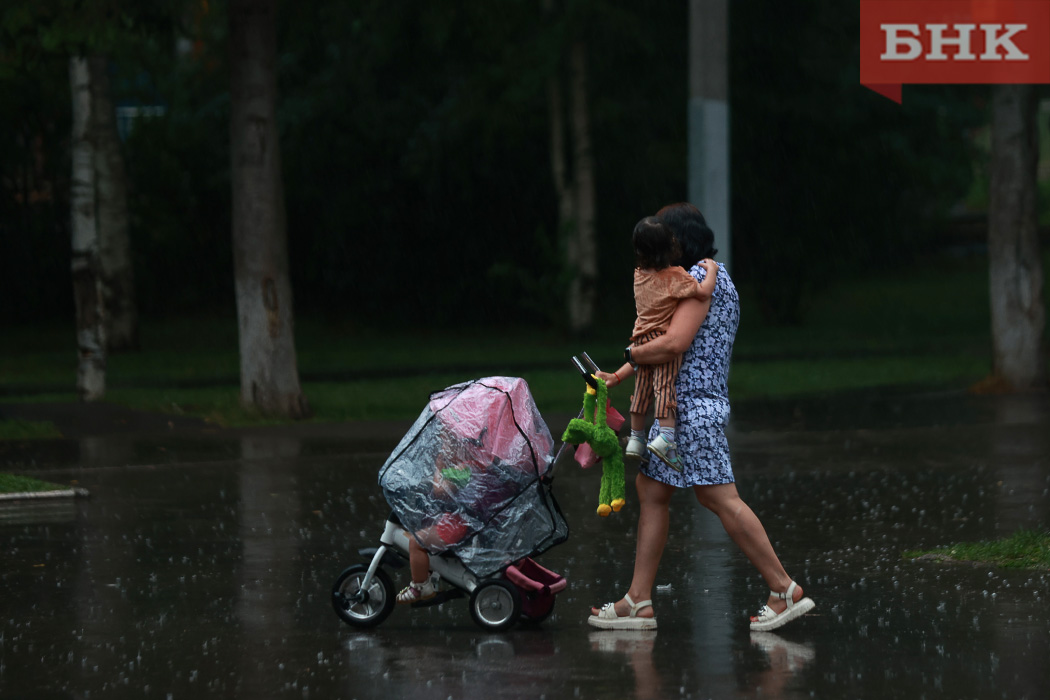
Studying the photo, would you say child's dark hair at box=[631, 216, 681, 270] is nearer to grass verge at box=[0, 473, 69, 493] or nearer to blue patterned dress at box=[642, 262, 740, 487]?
blue patterned dress at box=[642, 262, 740, 487]

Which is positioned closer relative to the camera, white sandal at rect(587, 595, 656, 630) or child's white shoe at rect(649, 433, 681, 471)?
child's white shoe at rect(649, 433, 681, 471)

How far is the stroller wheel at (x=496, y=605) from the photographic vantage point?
6.48 meters

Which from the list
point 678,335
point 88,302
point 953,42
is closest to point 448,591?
point 678,335

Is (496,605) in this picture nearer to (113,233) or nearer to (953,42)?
(953,42)

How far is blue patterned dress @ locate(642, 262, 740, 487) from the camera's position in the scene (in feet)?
21.2

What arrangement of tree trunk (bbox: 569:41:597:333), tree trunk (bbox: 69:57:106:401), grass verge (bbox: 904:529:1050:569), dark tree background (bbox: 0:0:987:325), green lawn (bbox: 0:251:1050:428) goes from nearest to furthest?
1. grass verge (bbox: 904:529:1050:569)
2. tree trunk (bbox: 69:57:106:401)
3. green lawn (bbox: 0:251:1050:428)
4. tree trunk (bbox: 569:41:597:333)
5. dark tree background (bbox: 0:0:987:325)

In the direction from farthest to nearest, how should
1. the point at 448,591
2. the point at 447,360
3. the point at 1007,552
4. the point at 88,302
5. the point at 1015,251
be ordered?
the point at 447,360, the point at 1015,251, the point at 88,302, the point at 1007,552, the point at 448,591

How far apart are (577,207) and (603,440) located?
23.8m

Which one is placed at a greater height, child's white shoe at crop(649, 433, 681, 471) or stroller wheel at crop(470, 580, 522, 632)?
child's white shoe at crop(649, 433, 681, 471)

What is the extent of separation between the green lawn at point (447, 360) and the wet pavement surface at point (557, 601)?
15.5ft

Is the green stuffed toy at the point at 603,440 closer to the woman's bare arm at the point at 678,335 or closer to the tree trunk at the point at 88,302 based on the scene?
the woman's bare arm at the point at 678,335

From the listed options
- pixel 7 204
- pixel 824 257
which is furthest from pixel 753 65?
pixel 7 204

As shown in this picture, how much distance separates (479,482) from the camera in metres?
6.44

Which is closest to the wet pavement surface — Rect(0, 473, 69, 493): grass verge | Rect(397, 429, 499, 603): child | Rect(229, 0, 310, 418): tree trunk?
Rect(0, 473, 69, 493): grass verge
